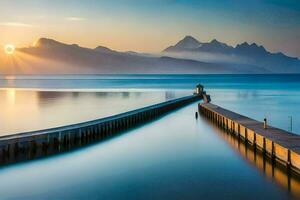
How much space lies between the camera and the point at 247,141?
96.9 feet

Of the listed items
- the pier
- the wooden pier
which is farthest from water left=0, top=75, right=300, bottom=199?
the pier

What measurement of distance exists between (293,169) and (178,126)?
21.3 m

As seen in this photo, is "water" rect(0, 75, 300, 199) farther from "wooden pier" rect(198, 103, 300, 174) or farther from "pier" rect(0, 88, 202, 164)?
"pier" rect(0, 88, 202, 164)

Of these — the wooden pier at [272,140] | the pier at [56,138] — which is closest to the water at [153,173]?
the wooden pier at [272,140]

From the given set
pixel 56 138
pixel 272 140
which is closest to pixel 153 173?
pixel 272 140

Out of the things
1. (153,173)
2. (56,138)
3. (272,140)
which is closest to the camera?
(153,173)

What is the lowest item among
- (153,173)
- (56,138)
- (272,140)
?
(153,173)

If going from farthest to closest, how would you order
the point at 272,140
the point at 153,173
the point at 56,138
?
the point at 56,138, the point at 272,140, the point at 153,173

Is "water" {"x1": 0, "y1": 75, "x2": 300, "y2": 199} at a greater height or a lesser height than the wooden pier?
lesser

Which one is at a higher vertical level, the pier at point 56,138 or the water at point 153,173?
the pier at point 56,138

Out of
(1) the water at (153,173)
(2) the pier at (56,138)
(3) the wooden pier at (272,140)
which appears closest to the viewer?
(1) the water at (153,173)

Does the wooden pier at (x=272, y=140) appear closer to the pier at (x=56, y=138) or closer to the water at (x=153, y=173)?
the water at (x=153, y=173)

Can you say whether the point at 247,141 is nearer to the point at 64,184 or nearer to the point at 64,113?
the point at 64,184

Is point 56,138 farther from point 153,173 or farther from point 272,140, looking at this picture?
point 272,140
